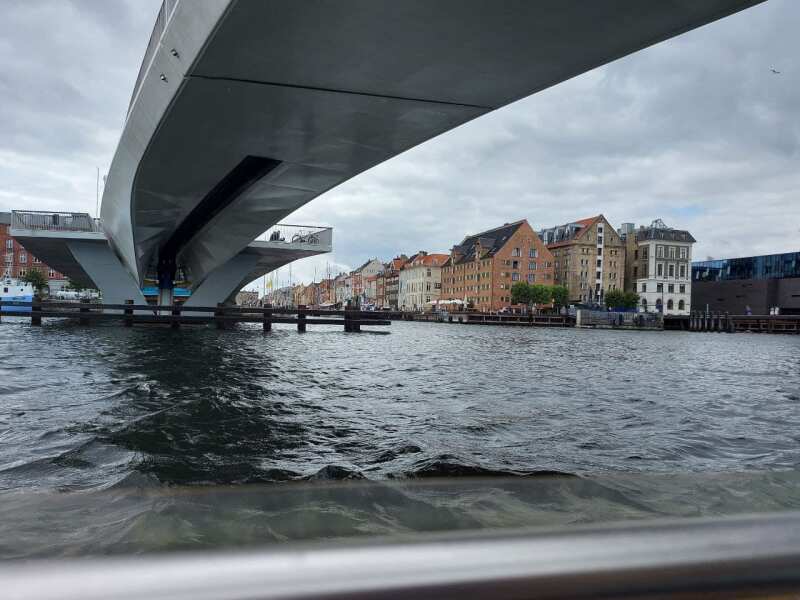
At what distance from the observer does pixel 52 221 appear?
37312 millimetres

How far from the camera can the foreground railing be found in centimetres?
61

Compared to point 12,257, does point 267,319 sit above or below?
below

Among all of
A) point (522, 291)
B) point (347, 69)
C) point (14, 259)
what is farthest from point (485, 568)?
point (14, 259)

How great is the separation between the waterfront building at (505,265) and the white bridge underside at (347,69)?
85.4 meters

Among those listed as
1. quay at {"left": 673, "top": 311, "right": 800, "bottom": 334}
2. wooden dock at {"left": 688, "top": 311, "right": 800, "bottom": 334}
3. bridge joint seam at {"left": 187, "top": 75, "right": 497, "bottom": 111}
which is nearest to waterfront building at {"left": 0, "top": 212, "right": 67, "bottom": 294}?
quay at {"left": 673, "top": 311, "right": 800, "bottom": 334}

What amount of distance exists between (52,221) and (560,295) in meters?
71.5

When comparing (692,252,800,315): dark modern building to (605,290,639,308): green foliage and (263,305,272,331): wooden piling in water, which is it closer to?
(605,290,639,308): green foliage

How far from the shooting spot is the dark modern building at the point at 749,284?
88.0 meters

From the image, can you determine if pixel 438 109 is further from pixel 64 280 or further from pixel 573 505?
pixel 64 280

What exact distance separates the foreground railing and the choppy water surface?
381 cm

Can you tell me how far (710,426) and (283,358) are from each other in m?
13.2

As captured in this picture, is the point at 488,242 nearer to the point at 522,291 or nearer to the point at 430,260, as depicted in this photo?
the point at 522,291

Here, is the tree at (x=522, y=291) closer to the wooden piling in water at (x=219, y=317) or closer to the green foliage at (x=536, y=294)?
the green foliage at (x=536, y=294)

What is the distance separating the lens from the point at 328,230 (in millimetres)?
38719
